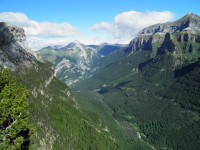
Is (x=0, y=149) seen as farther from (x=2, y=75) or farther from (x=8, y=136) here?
(x=2, y=75)

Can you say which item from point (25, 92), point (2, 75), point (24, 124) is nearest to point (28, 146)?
point (24, 124)

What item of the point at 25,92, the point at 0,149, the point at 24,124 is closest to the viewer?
the point at 0,149

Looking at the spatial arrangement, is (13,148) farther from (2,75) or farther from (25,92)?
(2,75)

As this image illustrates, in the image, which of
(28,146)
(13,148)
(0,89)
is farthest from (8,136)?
(0,89)

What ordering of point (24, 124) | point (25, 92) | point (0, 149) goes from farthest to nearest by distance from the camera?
point (25, 92)
point (24, 124)
point (0, 149)

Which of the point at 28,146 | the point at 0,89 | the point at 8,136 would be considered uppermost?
the point at 0,89

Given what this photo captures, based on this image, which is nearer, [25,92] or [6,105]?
[6,105]

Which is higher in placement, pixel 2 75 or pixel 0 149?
pixel 2 75
